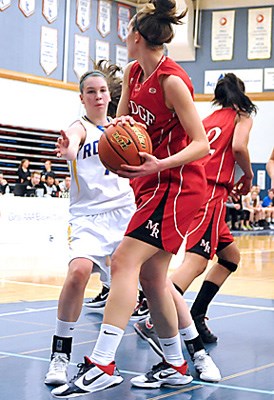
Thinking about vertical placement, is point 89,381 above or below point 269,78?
below

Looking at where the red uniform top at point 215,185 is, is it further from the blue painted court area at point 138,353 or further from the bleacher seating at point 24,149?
the bleacher seating at point 24,149

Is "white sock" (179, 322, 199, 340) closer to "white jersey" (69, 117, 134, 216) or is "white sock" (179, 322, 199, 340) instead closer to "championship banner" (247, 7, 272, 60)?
"white jersey" (69, 117, 134, 216)

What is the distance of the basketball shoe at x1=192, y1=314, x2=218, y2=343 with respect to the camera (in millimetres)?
4848

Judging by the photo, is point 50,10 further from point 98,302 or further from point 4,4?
point 98,302

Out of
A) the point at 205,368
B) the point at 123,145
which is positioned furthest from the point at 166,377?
the point at 123,145

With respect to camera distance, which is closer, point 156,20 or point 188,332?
point 156,20

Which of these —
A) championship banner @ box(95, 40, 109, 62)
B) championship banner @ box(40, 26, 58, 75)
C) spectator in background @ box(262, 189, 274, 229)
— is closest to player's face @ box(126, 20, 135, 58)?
championship banner @ box(40, 26, 58, 75)

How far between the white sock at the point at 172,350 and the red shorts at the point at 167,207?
474 mm

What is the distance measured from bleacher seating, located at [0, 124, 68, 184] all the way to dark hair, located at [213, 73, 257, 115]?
15.9 m

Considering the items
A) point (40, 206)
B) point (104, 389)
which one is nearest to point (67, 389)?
point (104, 389)

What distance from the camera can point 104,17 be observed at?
2330 centimetres

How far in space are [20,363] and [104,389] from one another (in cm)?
77

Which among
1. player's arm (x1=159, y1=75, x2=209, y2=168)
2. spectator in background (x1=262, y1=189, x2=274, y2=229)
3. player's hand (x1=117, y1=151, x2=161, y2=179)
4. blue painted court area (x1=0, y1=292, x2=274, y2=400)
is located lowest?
spectator in background (x1=262, y1=189, x2=274, y2=229)

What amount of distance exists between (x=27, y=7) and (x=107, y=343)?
1858cm
